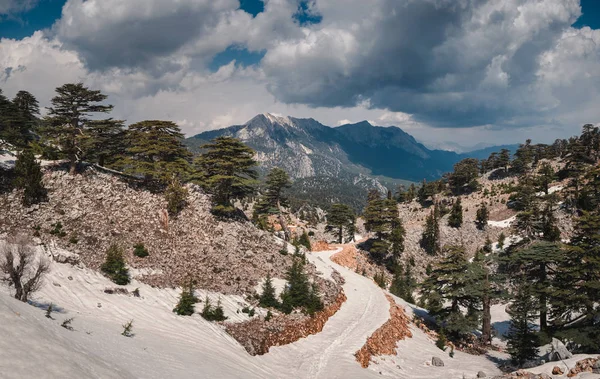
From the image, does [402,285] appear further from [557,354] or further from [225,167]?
[225,167]

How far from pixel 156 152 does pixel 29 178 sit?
35.7ft

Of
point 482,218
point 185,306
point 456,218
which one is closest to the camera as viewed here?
point 185,306

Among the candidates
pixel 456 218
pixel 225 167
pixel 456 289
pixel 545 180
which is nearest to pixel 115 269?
pixel 225 167

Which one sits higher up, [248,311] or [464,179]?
[464,179]

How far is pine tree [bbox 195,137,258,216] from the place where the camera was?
120ft

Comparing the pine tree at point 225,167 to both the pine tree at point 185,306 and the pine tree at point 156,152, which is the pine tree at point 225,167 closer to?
the pine tree at point 156,152

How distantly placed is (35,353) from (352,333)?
22977 millimetres

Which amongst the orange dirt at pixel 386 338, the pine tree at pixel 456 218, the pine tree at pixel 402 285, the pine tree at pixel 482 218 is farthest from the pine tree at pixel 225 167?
the pine tree at pixel 482 218

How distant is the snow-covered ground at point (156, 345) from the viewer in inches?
371

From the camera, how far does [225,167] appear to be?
37.6 meters

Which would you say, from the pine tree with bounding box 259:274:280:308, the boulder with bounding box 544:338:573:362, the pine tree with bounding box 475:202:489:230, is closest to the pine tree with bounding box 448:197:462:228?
the pine tree with bounding box 475:202:489:230

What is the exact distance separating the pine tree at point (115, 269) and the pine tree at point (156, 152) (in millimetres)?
11501

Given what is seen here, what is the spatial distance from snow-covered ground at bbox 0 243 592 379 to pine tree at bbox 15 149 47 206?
10556 millimetres

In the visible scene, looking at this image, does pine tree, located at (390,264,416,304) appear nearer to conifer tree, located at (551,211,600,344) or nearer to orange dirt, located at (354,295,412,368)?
orange dirt, located at (354,295,412,368)
